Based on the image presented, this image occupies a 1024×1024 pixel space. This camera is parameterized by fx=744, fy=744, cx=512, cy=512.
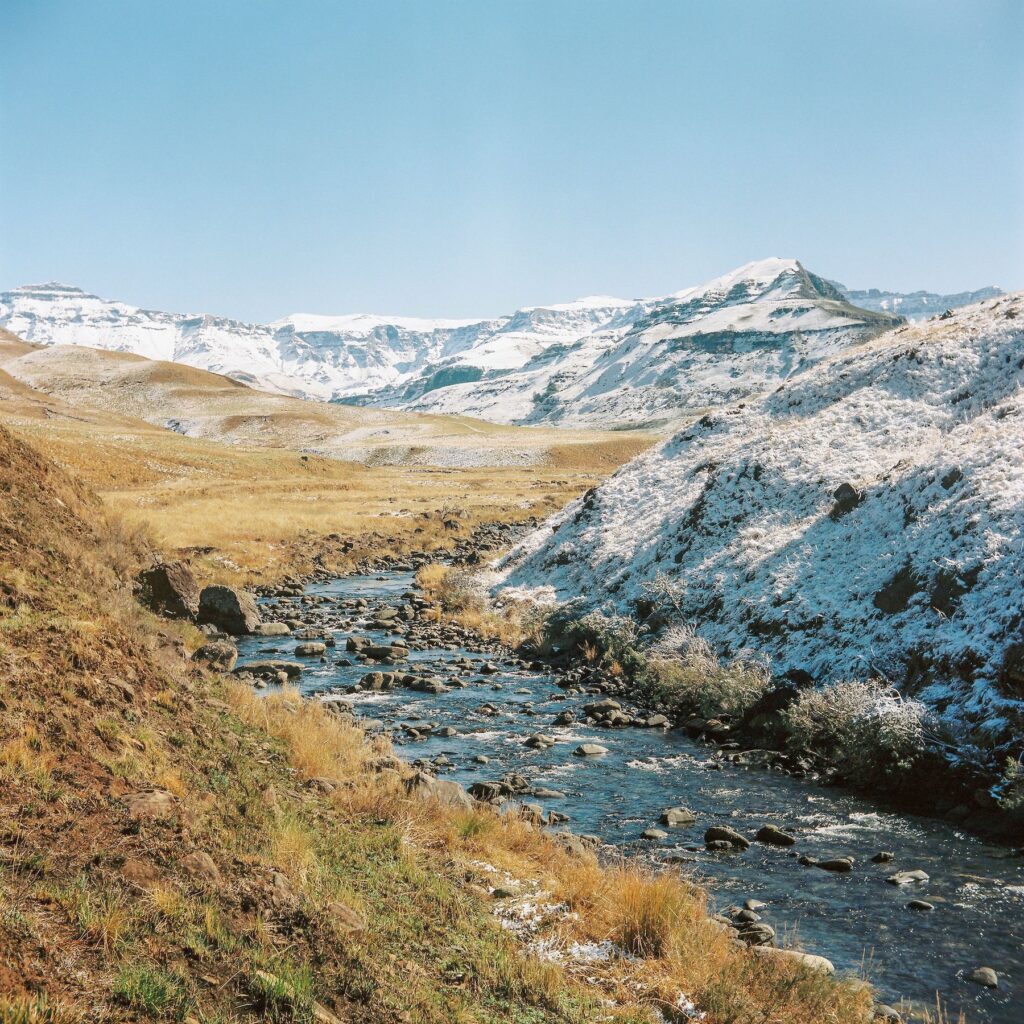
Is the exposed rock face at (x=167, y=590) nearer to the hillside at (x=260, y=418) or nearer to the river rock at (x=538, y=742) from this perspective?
the river rock at (x=538, y=742)

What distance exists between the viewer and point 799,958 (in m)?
8.69

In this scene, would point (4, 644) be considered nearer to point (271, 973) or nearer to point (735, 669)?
point (271, 973)

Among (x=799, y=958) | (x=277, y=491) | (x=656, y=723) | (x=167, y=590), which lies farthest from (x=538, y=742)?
(x=277, y=491)

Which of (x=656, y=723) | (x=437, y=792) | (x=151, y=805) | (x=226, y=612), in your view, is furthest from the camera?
(x=226, y=612)

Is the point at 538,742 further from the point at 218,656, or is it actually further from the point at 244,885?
the point at 244,885

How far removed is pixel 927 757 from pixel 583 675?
11281 millimetres

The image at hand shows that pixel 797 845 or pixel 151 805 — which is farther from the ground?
pixel 151 805

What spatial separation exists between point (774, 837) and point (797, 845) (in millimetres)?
390

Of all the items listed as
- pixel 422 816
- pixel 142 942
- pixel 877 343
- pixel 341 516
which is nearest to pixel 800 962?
pixel 422 816

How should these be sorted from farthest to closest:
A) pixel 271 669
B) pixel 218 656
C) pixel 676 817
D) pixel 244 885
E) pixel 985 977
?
pixel 271 669 → pixel 218 656 → pixel 676 817 → pixel 985 977 → pixel 244 885

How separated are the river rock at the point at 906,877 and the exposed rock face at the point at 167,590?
2137cm

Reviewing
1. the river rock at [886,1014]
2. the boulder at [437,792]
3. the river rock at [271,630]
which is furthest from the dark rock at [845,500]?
the river rock at [271,630]

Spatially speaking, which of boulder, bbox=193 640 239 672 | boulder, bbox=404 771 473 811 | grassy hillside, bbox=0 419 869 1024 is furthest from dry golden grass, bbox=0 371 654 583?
boulder, bbox=404 771 473 811

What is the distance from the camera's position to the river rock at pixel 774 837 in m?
13.0
